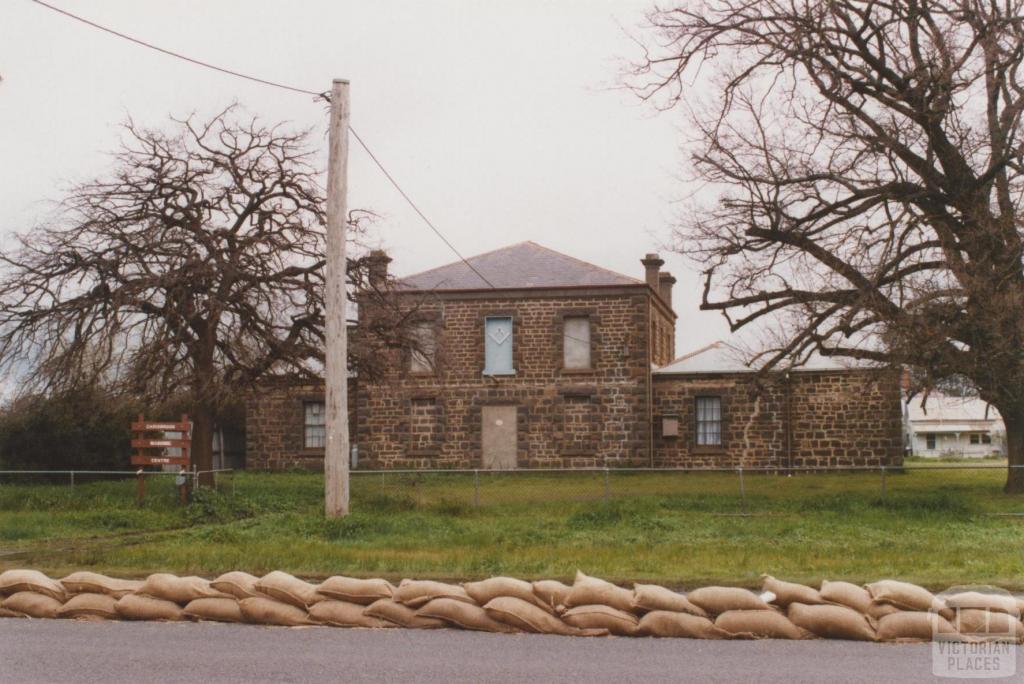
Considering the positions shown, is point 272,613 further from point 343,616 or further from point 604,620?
point 604,620

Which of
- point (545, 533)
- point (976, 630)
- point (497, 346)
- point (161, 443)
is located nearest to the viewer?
point (976, 630)

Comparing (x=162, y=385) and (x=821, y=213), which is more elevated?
(x=821, y=213)

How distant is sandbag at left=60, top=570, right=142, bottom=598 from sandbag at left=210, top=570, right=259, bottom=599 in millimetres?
736

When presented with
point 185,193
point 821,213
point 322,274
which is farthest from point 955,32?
point 185,193

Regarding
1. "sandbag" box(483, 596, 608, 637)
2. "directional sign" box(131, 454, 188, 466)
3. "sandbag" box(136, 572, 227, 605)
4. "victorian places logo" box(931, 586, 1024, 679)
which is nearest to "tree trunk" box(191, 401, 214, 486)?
"directional sign" box(131, 454, 188, 466)

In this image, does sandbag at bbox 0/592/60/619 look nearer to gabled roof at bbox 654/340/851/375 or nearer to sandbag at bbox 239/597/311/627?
sandbag at bbox 239/597/311/627

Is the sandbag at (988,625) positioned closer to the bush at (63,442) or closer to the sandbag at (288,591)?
the sandbag at (288,591)

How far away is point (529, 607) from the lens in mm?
8664

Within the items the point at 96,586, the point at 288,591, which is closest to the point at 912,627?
the point at 288,591

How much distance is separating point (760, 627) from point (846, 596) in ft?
2.26

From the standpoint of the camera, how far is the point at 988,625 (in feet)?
26.6

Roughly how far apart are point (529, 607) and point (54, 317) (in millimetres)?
17885

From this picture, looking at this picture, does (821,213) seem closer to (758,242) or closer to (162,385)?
(758,242)

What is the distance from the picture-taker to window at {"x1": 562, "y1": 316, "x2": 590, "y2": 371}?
3750cm
